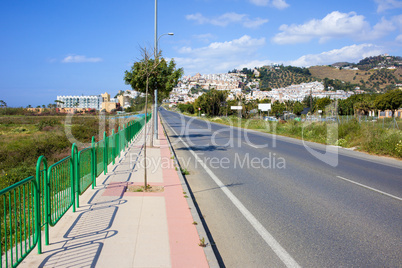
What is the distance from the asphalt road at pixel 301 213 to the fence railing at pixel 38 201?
8.17 ft

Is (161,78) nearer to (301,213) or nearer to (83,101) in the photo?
(301,213)

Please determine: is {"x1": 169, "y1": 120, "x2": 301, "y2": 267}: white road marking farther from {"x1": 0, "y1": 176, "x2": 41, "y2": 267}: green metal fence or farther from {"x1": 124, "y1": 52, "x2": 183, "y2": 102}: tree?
{"x1": 124, "y1": 52, "x2": 183, "y2": 102}: tree

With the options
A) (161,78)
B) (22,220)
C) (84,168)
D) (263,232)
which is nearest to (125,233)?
(22,220)

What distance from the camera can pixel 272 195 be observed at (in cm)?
771

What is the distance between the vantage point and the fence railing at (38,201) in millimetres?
3701

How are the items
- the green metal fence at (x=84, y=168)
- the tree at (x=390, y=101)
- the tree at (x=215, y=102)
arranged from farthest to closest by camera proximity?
the tree at (x=215, y=102) → the tree at (x=390, y=101) → the green metal fence at (x=84, y=168)

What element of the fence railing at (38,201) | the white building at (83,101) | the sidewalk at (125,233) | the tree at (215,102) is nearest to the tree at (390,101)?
the tree at (215,102)

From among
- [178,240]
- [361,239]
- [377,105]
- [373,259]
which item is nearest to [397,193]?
[361,239]

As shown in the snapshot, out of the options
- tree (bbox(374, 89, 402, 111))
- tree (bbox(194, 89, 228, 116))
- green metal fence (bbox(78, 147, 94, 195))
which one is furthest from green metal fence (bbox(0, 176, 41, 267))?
tree (bbox(194, 89, 228, 116))

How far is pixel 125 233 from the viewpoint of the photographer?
5.04m

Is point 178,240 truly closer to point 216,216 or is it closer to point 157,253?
point 157,253

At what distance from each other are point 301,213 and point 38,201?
462 cm

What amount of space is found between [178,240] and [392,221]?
395 cm

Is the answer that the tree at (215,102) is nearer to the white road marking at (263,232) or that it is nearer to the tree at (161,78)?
the tree at (161,78)
